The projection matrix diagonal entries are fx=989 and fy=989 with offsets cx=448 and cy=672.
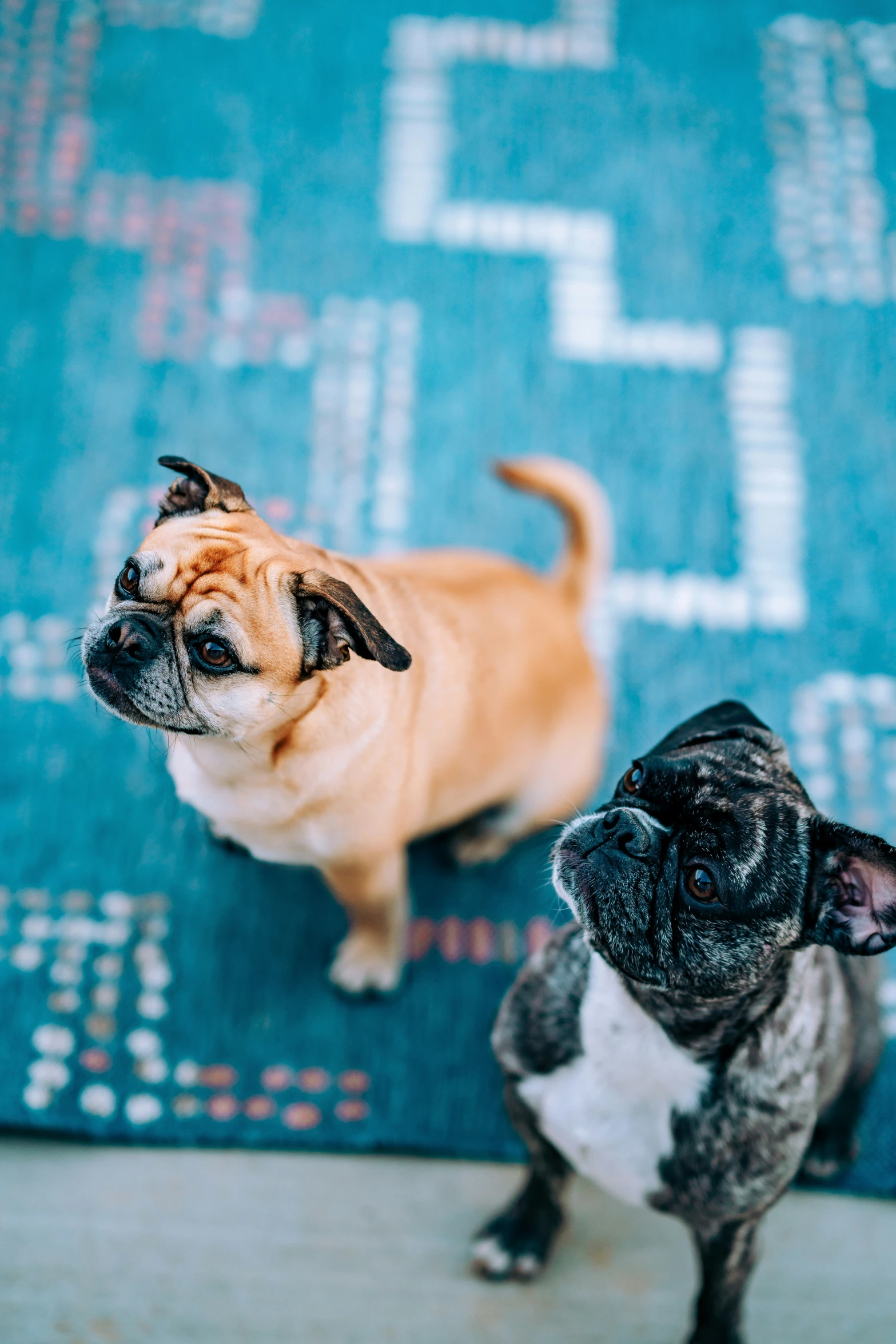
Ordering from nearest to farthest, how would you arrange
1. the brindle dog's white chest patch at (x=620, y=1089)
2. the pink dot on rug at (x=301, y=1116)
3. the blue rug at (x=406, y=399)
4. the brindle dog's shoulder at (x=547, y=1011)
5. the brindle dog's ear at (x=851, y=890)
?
the brindle dog's ear at (x=851, y=890) < the brindle dog's white chest patch at (x=620, y=1089) < the brindle dog's shoulder at (x=547, y=1011) < the pink dot on rug at (x=301, y=1116) < the blue rug at (x=406, y=399)

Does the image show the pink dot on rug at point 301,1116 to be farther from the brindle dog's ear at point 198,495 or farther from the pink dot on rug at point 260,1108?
the brindle dog's ear at point 198,495

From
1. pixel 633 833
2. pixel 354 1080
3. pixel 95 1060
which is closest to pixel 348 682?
pixel 633 833

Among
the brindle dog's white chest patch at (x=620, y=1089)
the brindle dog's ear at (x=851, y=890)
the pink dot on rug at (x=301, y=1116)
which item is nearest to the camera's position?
the brindle dog's ear at (x=851, y=890)

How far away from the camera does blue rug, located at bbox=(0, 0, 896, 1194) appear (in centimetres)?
220

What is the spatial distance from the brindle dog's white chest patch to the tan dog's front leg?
1.68 ft

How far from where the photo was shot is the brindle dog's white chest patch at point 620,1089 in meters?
1.50

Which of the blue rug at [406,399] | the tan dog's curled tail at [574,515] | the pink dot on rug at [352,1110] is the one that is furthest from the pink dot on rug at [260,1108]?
the tan dog's curled tail at [574,515]

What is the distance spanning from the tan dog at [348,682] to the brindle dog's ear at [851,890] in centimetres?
62

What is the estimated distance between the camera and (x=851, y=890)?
1279 millimetres

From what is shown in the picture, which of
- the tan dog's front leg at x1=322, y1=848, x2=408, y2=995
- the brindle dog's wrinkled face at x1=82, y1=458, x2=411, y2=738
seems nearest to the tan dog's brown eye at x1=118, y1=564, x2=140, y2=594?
the brindle dog's wrinkled face at x1=82, y1=458, x2=411, y2=738

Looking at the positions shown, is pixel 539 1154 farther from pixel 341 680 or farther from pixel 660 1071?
pixel 341 680

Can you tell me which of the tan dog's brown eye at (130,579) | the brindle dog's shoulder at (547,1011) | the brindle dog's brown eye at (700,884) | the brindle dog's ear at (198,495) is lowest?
the brindle dog's shoulder at (547,1011)

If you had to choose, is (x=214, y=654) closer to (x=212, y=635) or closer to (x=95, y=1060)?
(x=212, y=635)

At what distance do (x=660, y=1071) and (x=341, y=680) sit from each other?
78cm
